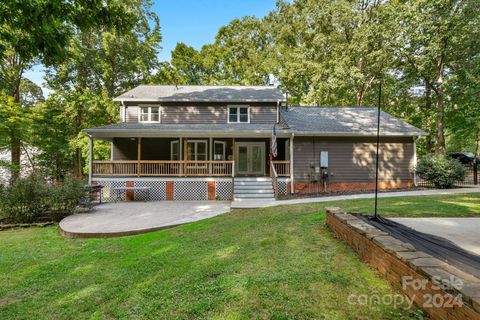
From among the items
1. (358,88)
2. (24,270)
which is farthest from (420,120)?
(24,270)

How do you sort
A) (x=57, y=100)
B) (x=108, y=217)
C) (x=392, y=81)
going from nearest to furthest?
(x=108, y=217)
(x=57, y=100)
(x=392, y=81)

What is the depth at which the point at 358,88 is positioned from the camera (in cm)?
2370

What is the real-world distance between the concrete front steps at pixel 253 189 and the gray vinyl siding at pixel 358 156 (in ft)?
9.78

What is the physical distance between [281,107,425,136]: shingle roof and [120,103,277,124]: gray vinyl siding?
1429mm

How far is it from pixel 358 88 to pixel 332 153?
13.3m

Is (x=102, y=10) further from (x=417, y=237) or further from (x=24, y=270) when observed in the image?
(x=417, y=237)

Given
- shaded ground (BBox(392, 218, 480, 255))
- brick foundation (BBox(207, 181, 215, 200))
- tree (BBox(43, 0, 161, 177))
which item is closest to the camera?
shaded ground (BBox(392, 218, 480, 255))

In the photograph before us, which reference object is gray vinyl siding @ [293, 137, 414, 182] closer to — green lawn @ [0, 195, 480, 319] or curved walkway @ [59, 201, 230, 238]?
curved walkway @ [59, 201, 230, 238]

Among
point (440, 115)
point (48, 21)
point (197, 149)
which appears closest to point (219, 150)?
point (197, 149)

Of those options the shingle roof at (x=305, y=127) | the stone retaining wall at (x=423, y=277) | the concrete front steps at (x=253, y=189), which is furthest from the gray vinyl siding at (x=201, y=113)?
the stone retaining wall at (x=423, y=277)

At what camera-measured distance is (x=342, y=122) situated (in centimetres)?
1527

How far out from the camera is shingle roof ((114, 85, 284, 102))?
15.4 meters

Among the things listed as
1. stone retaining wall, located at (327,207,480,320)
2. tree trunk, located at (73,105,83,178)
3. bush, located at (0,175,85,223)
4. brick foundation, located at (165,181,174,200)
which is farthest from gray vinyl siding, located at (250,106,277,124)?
tree trunk, located at (73,105,83,178)

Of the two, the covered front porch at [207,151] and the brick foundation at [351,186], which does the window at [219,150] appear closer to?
the covered front porch at [207,151]
